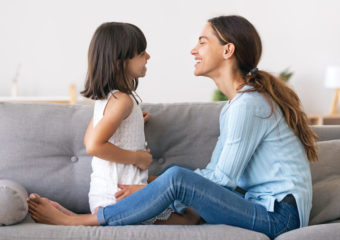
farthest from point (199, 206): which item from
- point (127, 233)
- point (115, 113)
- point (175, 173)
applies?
point (115, 113)

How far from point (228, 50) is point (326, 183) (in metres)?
0.66

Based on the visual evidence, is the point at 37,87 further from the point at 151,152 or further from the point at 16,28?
the point at 151,152

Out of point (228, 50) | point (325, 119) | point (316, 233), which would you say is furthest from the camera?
point (325, 119)

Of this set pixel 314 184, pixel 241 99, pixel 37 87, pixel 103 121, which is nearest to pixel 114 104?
pixel 103 121

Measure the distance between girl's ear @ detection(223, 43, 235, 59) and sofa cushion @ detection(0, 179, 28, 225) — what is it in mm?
905

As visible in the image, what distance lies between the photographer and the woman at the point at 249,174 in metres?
1.46

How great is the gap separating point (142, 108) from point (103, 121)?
1.17ft

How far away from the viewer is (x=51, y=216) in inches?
62.3

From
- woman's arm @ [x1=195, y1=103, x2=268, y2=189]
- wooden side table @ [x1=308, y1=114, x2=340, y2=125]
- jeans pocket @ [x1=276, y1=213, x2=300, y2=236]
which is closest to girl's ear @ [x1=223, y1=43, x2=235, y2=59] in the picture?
woman's arm @ [x1=195, y1=103, x2=268, y2=189]

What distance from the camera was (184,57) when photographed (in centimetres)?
498

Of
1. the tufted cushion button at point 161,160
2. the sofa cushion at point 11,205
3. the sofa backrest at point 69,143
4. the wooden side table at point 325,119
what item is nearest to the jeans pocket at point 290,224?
the sofa backrest at point 69,143

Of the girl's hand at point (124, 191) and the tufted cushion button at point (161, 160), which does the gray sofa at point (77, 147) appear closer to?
the tufted cushion button at point (161, 160)

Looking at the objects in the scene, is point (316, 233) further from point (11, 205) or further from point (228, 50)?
point (11, 205)

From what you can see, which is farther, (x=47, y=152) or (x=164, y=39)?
(x=164, y=39)
